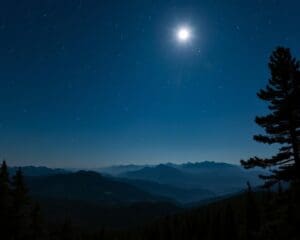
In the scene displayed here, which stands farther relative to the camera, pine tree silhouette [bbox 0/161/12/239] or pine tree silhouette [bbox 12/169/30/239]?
pine tree silhouette [bbox 12/169/30/239]

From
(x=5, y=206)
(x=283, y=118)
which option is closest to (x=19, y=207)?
(x=5, y=206)

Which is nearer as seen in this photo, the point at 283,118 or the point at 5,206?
the point at 283,118

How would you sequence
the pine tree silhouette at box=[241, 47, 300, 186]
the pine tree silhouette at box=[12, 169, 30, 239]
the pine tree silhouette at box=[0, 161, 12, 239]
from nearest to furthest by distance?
the pine tree silhouette at box=[241, 47, 300, 186], the pine tree silhouette at box=[0, 161, 12, 239], the pine tree silhouette at box=[12, 169, 30, 239]

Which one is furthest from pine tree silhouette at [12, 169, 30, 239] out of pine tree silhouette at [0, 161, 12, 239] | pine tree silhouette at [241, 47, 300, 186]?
pine tree silhouette at [241, 47, 300, 186]

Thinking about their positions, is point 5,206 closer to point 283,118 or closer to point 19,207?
point 19,207

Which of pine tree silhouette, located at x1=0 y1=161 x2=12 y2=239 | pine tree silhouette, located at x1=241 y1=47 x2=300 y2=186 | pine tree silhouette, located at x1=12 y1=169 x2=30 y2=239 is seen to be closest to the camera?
pine tree silhouette, located at x1=241 y1=47 x2=300 y2=186

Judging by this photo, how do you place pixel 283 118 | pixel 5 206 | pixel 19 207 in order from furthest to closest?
pixel 19 207
pixel 5 206
pixel 283 118

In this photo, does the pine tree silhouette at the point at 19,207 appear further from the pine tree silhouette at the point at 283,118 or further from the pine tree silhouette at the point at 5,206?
the pine tree silhouette at the point at 283,118

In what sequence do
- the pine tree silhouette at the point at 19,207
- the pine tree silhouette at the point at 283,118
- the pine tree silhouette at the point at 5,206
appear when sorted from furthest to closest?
1. the pine tree silhouette at the point at 19,207
2. the pine tree silhouette at the point at 5,206
3. the pine tree silhouette at the point at 283,118

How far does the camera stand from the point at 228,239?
8600 cm

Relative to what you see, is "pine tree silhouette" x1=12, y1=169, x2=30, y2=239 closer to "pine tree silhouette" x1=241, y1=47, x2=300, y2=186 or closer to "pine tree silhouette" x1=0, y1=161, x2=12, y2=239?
"pine tree silhouette" x1=0, y1=161, x2=12, y2=239

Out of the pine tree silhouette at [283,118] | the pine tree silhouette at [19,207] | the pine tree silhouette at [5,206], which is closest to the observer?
the pine tree silhouette at [283,118]

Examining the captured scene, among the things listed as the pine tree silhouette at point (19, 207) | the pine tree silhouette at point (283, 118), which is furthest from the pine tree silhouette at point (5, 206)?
the pine tree silhouette at point (283, 118)

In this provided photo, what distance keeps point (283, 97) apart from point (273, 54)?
300cm
